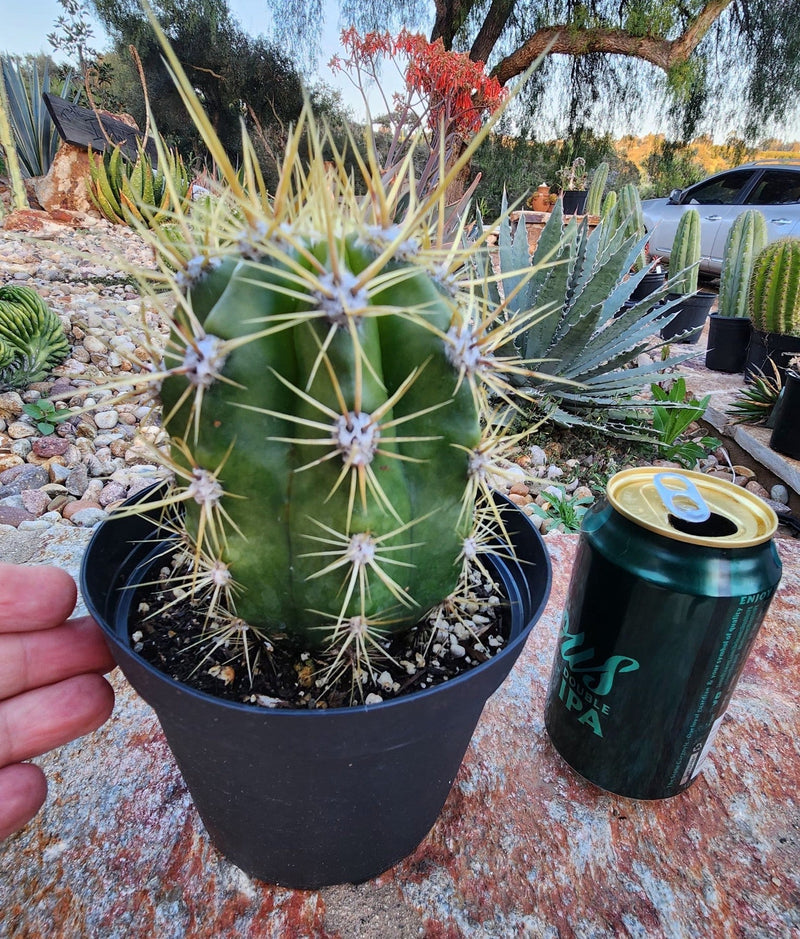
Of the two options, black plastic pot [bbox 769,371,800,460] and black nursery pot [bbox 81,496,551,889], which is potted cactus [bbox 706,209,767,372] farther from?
black nursery pot [bbox 81,496,551,889]


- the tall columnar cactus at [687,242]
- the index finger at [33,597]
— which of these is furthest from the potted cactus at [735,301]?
the index finger at [33,597]

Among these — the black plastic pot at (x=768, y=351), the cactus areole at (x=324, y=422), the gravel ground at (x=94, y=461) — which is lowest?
the gravel ground at (x=94, y=461)

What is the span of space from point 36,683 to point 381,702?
0.49m

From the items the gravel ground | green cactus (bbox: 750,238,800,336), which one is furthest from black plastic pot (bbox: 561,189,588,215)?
the gravel ground

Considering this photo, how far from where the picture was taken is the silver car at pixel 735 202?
6060 mm

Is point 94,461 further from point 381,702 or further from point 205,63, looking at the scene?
point 205,63

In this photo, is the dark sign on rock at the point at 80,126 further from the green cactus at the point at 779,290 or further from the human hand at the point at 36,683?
the human hand at the point at 36,683

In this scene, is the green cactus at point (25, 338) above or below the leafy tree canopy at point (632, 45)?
below

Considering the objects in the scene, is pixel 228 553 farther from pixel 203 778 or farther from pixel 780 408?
pixel 780 408

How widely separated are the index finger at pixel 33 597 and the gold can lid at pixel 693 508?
685 mm

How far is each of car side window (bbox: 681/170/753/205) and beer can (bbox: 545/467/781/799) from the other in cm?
763

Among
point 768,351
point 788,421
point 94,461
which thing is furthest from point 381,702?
point 768,351

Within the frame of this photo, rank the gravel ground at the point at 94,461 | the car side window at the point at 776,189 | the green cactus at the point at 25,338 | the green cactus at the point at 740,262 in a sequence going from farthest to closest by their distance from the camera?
the car side window at the point at 776,189 < the green cactus at the point at 740,262 < the green cactus at the point at 25,338 < the gravel ground at the point at 94,461

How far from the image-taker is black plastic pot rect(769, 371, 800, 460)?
6.74 ft
